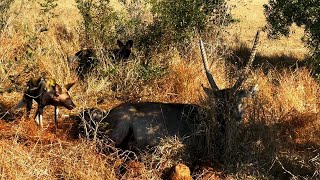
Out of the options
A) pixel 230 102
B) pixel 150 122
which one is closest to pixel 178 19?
pixel 150 122

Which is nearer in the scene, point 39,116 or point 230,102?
point 230,102

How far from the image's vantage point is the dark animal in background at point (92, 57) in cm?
1054

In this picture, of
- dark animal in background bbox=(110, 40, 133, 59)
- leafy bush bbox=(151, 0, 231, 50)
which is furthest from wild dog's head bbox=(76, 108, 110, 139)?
leafy bush bbox=(151, 0, 231, 50)

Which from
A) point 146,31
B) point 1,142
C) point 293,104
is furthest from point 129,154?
→ point 146,31

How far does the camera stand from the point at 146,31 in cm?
1187

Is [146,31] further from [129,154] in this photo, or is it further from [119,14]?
[129,154]

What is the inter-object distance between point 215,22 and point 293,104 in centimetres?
493

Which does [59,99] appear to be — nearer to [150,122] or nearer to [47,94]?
[47,94]

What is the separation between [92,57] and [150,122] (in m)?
3.62

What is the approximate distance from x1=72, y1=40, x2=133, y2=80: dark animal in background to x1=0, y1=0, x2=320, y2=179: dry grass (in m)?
0.32

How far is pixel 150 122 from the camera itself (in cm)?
742

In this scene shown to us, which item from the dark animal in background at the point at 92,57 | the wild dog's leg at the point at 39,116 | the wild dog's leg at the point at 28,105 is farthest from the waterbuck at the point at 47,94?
the dark animal in background at the point at 92,57

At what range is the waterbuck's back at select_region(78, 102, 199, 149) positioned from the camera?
283 inches

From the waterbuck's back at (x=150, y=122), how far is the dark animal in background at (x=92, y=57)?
307 cm
